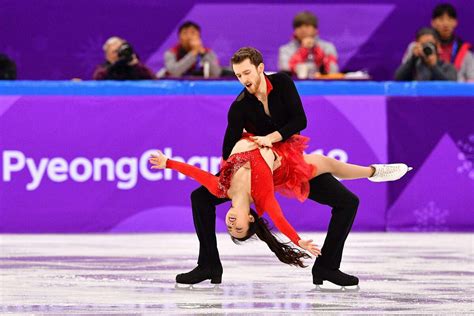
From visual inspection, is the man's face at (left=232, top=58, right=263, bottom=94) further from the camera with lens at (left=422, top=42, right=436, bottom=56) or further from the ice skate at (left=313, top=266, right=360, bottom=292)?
the camera with lens at (left=422, top=42, right=436, bottom=56)

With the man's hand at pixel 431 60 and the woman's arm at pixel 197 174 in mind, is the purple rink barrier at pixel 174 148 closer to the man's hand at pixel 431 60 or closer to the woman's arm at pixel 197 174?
the man's hand at pixel 431 60

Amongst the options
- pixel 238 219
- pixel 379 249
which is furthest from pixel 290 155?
pixel 379 249

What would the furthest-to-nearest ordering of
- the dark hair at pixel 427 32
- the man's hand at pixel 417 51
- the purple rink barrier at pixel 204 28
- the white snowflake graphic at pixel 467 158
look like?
the purple rink barrier at pixel 204 28 → the dark hair at pixel 427 32 → the man's hand at pixel 417 51 → the white snowflake graphic at pixel 467 158

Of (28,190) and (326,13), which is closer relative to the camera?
(28,190)

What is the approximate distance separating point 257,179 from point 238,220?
0.24 metres

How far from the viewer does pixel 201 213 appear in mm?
7020

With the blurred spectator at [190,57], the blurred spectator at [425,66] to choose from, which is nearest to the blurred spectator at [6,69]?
the blurred spectator at [190,57]

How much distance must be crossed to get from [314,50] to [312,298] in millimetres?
6124

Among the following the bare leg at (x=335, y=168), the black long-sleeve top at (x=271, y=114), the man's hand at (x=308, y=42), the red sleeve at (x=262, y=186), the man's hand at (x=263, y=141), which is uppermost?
the man's hand at (x=308, y=42)

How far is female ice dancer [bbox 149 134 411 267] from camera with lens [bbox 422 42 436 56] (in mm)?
4968

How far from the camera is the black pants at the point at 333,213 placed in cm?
699

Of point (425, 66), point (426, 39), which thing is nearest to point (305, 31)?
point (426, 39)

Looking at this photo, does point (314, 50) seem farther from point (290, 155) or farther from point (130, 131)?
point (290, 155)

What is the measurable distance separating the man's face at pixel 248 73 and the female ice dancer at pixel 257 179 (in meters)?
0.30
